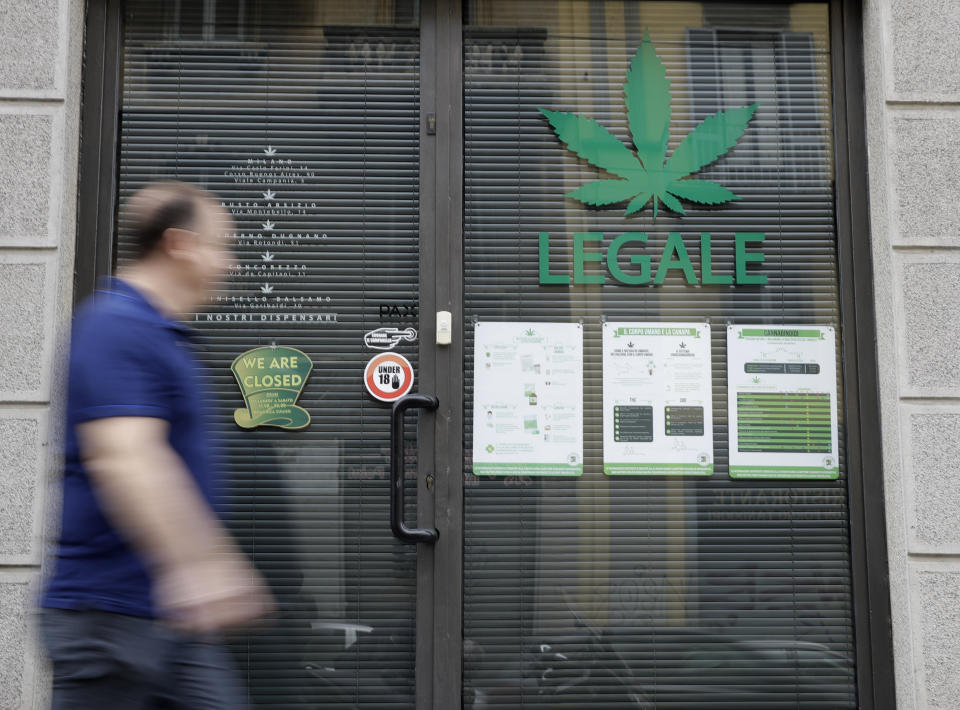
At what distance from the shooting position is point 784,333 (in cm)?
395

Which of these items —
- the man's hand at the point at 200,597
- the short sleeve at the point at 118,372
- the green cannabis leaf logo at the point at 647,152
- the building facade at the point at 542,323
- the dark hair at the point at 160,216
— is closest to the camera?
the man's hand at the point at 200,597

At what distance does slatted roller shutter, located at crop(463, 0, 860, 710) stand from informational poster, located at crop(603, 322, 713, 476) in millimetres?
52

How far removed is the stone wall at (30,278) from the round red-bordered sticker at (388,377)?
1.23 m

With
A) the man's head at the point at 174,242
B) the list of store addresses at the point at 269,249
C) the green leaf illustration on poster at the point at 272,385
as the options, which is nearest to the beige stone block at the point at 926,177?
the list of store addresses at the point at 269,249

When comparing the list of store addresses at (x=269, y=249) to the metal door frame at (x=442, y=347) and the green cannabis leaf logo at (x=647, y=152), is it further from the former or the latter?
the green cannabis leaf logo at (x=647, y=152)

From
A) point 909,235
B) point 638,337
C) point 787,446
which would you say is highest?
A: point 909,235

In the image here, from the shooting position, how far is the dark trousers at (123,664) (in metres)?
1.97

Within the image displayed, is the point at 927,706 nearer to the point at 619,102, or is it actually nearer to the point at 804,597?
the point at 804,597

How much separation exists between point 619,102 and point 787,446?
5.57ft

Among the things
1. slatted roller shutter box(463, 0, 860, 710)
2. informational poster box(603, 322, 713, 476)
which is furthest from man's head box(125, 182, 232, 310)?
informational poster box(603, 322, 713, 476)

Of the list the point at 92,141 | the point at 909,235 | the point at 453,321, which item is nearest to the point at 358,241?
the point at 453,321

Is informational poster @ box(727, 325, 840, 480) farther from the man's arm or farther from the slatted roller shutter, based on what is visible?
the man's arm

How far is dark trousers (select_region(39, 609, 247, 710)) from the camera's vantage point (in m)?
1.97

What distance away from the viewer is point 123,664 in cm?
198
